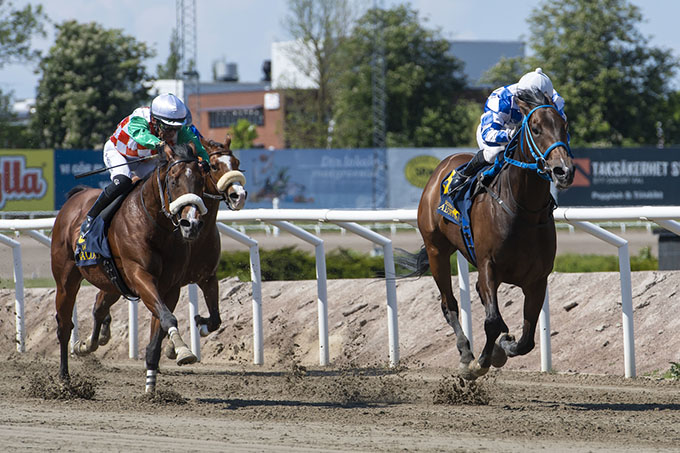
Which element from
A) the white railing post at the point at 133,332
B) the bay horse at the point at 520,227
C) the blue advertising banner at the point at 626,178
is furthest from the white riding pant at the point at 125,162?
the blue advertising banner at the point at 626,178

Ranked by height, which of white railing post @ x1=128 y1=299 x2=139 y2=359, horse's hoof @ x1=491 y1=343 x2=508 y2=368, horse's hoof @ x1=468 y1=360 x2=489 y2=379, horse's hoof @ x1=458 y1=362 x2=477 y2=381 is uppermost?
horse's hoof @ x1=491 y1=343 x2=508 y2=368

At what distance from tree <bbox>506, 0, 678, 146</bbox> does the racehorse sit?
118 feet

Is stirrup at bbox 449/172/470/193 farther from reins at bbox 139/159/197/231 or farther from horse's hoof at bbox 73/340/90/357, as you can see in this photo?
horse's hoof at bbox 73/340/90/357

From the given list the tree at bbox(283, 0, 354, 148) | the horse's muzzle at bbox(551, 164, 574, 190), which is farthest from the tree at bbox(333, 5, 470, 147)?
the horse's muzzle at bbox(551, 164, 574, 190)

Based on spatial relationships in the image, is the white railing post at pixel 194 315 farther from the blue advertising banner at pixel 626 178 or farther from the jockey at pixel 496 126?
the blue advertising banner at pixel 626 178

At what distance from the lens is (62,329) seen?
305 inches

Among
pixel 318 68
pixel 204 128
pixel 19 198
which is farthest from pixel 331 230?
pixel 204 128

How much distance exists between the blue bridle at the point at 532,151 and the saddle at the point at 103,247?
259cm

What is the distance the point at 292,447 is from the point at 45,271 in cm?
899

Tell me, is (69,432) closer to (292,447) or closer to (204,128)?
(292,447)

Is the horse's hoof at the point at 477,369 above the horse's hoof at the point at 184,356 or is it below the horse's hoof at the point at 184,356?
below

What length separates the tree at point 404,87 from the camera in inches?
1775

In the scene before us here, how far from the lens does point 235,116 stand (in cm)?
5841

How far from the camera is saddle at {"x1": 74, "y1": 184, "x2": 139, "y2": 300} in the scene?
7.09 m
